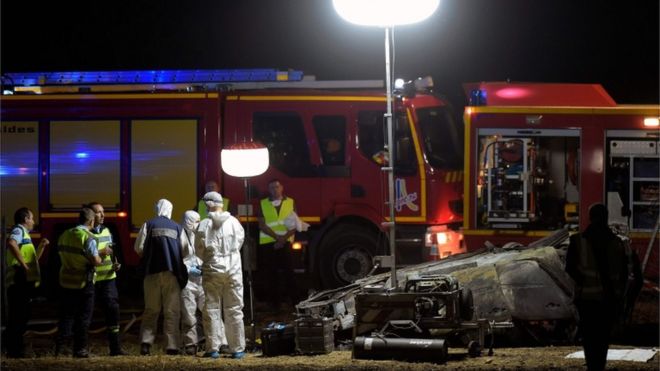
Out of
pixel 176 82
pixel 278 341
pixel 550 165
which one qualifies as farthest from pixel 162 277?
pixel 550 165

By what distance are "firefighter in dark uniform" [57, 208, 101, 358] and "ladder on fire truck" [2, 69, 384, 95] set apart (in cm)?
488

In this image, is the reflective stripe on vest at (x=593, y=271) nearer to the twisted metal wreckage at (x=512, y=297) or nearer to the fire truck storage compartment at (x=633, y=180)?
the twisted metal wreckage at (x=512, y=297)

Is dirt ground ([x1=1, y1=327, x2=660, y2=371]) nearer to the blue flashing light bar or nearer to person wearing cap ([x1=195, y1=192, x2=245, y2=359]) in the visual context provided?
person wearing cap ([x1=195, y1=192, x2=245, y2=359])

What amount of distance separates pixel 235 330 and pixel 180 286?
2.29 ft

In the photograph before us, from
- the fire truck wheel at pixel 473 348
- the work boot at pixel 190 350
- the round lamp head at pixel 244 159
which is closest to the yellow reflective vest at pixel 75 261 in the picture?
the work boot at pixel 190 350

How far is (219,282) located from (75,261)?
1357 millimetres

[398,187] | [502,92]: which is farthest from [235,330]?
[502,92]

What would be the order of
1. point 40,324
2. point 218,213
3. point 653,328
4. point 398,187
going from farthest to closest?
point 398,187 < point 40,324 < point 653,328 < point 218,213

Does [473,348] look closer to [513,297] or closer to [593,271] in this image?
[513,297]

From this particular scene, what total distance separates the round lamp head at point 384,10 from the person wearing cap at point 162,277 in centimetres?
268

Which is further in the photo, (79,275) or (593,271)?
(79,275)

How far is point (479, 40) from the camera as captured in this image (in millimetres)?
27531

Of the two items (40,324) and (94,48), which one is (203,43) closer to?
(94,48)

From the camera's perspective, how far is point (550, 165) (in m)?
14.2
